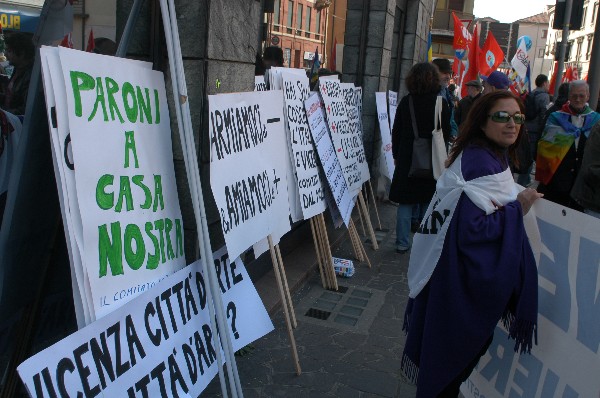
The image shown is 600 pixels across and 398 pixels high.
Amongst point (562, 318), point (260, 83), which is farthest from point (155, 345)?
point (260, 83)

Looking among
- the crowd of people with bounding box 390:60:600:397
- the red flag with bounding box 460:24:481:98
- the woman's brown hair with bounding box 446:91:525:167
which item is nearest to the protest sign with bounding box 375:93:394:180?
the crowd of people with bounding box 390:60:600:397

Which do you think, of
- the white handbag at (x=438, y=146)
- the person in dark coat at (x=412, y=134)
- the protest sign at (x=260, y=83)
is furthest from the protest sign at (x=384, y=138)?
the protest sign at (x=260, y=83)

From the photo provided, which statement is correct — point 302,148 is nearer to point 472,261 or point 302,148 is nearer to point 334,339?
point 334,339

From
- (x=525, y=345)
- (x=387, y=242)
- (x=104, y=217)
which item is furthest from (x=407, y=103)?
(x=104, y=217)

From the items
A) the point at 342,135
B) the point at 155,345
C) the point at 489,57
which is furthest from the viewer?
the point at 489,57

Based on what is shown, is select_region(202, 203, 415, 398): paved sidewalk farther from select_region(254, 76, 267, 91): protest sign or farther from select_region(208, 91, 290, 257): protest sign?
select_region(254, 76, 267, 91): protest sign

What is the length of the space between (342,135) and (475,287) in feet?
11.2

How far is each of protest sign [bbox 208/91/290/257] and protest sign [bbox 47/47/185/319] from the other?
342 mm

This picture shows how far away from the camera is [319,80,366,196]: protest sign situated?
5.42 meters

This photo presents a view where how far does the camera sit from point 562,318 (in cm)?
253

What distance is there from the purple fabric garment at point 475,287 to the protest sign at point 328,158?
91.1 inches

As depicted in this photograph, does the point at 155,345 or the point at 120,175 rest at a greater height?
the point at 120,175

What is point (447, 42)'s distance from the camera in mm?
43344

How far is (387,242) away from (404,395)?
3419mm
